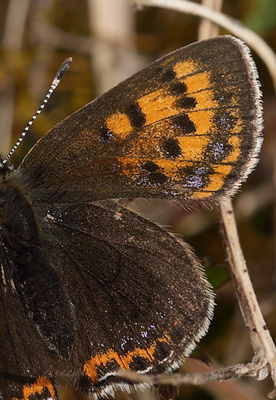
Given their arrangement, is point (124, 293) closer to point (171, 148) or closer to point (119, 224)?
point (119, 224)

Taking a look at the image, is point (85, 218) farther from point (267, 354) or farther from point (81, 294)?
point (267, 354)

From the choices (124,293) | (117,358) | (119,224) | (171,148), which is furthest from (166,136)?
(117,358)

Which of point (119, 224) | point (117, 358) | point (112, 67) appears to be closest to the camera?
point (117, 358)

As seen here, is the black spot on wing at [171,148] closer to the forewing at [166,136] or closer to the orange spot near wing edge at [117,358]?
the forewing at [166,136]

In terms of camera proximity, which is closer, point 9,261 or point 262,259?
point 9,261

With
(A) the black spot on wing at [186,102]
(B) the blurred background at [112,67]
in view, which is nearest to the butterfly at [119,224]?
(A) the black spot on wing at [186,102]

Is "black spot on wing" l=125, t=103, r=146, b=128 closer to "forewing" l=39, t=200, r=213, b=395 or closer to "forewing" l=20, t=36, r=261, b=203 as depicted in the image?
"forewing" l=20, t=36, r=261, b=203

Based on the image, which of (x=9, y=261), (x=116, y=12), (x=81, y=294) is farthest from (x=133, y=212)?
(x=116, y=12)
